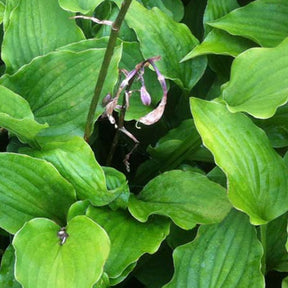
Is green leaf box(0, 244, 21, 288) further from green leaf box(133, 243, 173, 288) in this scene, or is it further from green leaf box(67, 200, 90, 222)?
green leaf box(133, 243, 173, 288)

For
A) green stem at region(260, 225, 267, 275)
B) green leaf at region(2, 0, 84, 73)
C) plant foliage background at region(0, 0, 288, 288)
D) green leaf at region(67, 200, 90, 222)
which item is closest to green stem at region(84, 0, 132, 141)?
plant foliage background at region(0, 0, 288, 288)

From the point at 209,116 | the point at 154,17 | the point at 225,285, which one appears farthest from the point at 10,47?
the point at 225,285

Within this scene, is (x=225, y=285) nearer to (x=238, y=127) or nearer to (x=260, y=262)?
(x=260, y=262)

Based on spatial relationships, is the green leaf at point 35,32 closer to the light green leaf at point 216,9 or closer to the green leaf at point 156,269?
the light green leaf at point 216,9

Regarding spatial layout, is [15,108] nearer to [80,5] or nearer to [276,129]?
[80,5]

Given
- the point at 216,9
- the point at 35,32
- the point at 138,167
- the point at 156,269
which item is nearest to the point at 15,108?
the point at 35,32
